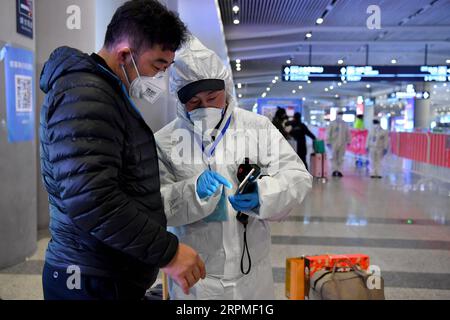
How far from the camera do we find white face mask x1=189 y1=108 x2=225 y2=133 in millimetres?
1657

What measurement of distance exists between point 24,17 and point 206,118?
3.06 metres

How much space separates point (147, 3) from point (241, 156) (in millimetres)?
659

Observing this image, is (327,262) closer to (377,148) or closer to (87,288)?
(87,288)

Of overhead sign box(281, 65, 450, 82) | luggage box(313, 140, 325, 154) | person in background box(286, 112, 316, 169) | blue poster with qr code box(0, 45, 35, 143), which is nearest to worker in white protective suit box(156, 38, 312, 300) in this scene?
blue poster with qr code box(0, 45, 35, 143)

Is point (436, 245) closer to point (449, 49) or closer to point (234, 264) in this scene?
point (234, 264)

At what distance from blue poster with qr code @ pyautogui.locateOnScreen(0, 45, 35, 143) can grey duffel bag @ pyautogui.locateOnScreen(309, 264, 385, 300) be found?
2.87 meters

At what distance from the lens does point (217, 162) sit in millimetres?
1662

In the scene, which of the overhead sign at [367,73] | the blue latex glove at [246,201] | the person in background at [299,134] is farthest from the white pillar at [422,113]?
the blue latex glove at [246,201]

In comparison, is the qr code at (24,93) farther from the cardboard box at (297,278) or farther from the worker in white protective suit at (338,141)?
the worker in white protective suit at (338,141)

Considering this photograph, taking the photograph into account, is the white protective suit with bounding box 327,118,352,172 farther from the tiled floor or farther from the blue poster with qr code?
the blue poster with qr code

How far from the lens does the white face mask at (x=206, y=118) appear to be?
166 centimetres

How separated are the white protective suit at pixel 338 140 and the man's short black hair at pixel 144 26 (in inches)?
418

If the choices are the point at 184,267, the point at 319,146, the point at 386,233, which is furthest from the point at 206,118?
the point at 319,146

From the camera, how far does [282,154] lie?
5.52 ft
